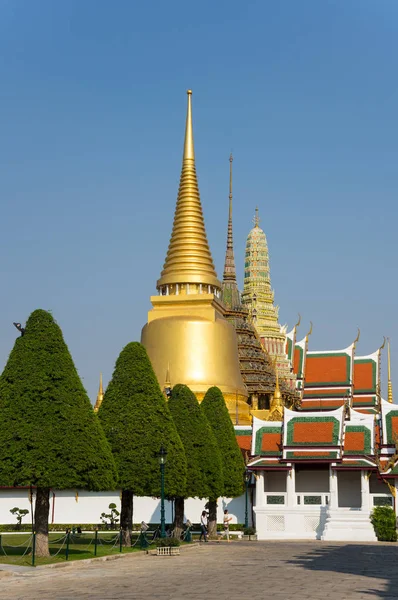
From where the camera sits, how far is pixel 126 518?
37.3m

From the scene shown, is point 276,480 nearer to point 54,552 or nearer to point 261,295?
point 54,552

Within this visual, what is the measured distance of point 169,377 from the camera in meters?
75.7

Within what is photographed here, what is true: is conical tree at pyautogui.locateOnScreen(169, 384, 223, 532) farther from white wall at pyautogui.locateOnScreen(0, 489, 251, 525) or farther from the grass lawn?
white wall at pyautogui.locateOnScreen(0, 489, 251, 525)

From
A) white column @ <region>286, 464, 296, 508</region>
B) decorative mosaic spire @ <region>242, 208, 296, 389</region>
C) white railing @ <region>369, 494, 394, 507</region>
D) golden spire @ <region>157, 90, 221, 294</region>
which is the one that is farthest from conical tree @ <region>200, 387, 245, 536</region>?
decorative mosaic spire @ <region>242, 208, 296, 389</region>

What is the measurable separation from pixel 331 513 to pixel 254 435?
6848 mm

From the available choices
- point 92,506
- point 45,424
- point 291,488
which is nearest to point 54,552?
point 45,424

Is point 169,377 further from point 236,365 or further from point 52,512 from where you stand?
point 52,512

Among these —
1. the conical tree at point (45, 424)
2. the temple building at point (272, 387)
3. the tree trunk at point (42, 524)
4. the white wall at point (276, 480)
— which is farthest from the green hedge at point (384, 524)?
the tree trunk at point (42, 524)

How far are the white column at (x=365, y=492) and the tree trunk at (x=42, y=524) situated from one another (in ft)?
77.0

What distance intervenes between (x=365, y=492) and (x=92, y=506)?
58.5 ft

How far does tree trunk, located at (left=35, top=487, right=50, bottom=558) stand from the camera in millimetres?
30219

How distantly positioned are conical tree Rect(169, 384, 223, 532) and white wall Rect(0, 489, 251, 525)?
40.4 ft

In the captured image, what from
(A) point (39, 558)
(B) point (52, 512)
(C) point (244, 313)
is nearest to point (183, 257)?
(C) point (244, 313)

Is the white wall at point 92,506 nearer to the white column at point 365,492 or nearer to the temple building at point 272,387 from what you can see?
the temple building at point 272,387
